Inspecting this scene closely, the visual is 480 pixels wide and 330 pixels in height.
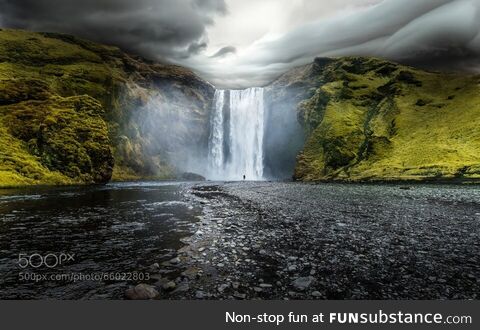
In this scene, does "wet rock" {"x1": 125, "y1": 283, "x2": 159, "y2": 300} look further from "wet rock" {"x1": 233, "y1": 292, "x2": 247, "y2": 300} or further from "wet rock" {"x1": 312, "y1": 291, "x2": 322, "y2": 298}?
"wet rock" {"x1": 312, "y1": 291, "x2": 322, "y2": 298}

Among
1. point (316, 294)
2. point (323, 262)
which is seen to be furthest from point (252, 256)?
point (316, 294)

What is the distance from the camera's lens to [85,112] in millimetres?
80375

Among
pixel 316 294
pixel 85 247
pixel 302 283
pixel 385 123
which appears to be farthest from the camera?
pixel 385 123

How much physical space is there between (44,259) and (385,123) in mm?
130985

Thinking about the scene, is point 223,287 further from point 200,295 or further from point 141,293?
point 141,293

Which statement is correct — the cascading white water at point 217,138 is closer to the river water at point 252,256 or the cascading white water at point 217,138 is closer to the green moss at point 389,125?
the green moss at point 389,125

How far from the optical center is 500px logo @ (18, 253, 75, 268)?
32.0ft

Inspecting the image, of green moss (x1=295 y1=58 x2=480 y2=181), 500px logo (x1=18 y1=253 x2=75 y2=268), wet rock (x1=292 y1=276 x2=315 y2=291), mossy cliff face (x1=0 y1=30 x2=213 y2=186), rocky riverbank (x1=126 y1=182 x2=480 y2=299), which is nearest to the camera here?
rocky riverbank (x1=126 y1=182 x2=480 y2=299)

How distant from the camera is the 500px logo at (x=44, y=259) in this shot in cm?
977

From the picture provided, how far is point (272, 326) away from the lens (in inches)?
253

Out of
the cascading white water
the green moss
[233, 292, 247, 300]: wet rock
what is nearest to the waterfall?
the cascading white water

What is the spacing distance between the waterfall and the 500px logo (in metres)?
133

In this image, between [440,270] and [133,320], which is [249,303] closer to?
[133,320]

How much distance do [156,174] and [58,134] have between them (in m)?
72.3
